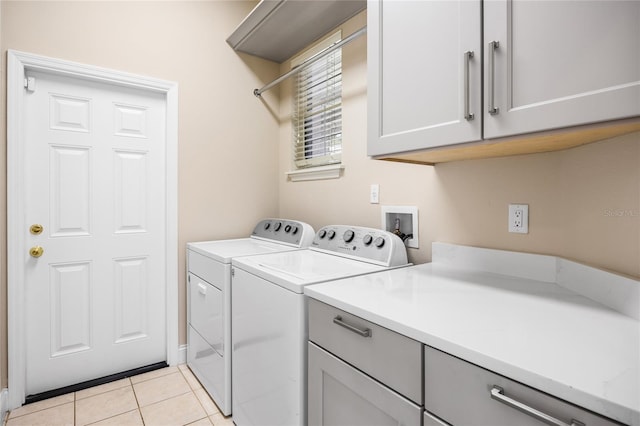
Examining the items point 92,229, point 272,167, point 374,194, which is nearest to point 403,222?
point 374,194

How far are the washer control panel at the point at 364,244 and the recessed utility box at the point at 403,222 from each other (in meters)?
0.11

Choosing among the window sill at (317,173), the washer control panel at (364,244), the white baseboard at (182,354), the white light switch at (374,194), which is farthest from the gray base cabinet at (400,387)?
the white baseboard at (182,354)

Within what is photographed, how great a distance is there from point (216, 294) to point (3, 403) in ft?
4.24

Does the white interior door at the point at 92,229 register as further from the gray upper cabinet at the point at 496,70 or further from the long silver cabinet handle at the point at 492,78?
the long silver cabinet handle at the point at 492,78

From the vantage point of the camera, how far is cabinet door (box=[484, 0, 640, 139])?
77 cm

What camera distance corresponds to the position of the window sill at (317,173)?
2240mm

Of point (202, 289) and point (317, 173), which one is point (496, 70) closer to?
point (317, 173)

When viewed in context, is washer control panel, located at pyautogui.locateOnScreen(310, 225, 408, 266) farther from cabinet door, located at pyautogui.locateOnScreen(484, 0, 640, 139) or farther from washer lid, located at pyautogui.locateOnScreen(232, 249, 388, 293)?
cabinet door, located at pyautogui.locateOnScreen(484, 0, 640, 139)

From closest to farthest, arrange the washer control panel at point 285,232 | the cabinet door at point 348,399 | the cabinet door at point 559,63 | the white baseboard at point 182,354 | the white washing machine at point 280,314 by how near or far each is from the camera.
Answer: the cabinet door at point 559,63, the cabinet door at point 348,399, the white washing machine at point 280,314, the washer control panel at point 285,232, the white baseboard at point 182,354

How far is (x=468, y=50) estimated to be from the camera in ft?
3.46

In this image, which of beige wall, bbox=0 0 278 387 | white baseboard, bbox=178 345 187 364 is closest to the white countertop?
beige wall, bbox=0 0 278 387

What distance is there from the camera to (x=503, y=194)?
1405 mm

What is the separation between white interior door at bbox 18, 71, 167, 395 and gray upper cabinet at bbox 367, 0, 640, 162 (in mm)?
1723

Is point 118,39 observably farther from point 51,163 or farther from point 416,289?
point 416,289
